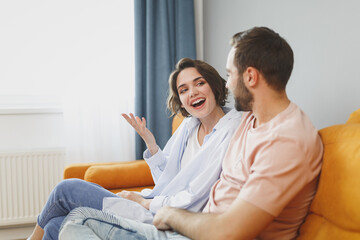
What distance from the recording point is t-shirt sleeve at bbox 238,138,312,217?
1024 millimetres

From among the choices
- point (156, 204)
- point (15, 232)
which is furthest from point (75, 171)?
point (15, 232)

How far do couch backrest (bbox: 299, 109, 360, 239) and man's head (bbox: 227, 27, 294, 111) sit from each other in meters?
0.24

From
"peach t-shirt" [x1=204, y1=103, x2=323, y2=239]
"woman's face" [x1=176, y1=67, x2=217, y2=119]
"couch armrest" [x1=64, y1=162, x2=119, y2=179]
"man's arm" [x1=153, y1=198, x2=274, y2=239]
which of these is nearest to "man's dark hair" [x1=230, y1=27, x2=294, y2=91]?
"peach t-shirt" [x1=204, y1=103, x2=323, y2=239]

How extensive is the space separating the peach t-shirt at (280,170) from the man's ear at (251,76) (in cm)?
13

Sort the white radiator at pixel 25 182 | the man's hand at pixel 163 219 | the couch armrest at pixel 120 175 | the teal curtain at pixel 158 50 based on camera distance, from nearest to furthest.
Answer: the man's hand at pixel 163 219
the couch armrest at pixel 120 175
the white radiator at pixel 25 182
the teal curtain at pixel 158 50

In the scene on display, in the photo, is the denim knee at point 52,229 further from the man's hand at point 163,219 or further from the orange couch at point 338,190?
the orange couch at point 338,190

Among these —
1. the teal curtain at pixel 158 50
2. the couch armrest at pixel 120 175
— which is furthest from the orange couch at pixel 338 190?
the teal curtain at pixel 158 50

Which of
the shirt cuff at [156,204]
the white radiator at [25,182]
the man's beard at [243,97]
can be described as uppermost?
the man's beard at [243,97]

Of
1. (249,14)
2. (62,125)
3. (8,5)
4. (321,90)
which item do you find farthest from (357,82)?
(8,5)

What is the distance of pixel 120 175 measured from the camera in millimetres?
2291

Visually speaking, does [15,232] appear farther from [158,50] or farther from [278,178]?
[278,178]

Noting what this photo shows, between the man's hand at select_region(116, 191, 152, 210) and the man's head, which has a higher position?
the man's head

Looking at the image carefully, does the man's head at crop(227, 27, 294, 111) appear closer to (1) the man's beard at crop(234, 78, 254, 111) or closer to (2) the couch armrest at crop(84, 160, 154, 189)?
(1) the man's beard at crop(234, 78, 254, 111)

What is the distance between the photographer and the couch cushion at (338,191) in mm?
1003
